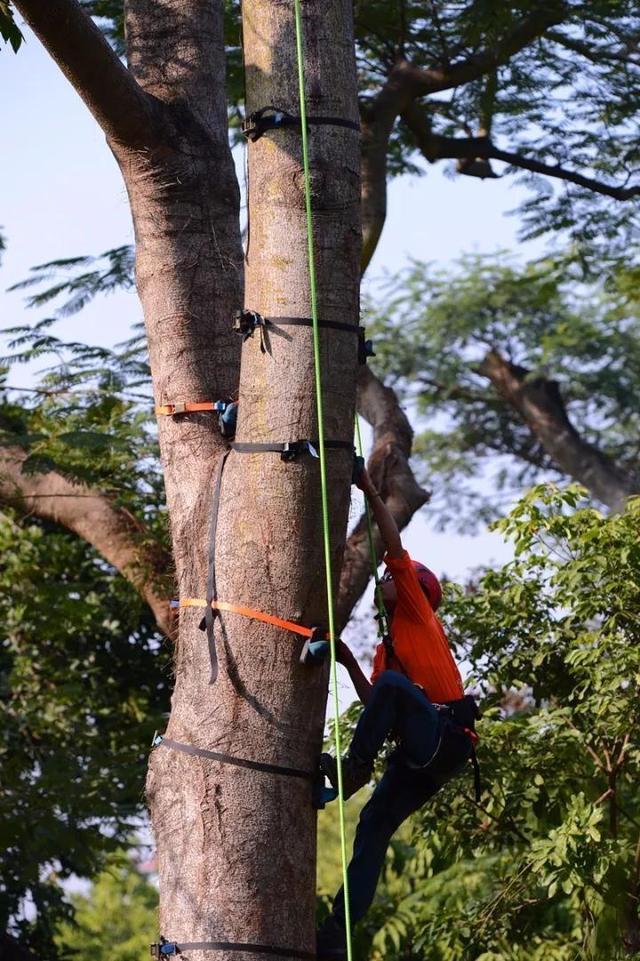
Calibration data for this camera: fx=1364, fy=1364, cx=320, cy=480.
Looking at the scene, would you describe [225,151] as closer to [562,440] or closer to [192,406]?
[192,406]

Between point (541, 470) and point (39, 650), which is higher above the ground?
point (541, 470)

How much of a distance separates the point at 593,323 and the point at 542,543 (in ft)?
52.7

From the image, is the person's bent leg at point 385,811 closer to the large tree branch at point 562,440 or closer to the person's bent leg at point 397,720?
the person's bent leg at point 397,720

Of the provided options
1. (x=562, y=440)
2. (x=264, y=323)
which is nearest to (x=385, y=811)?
(x=264, y=323)

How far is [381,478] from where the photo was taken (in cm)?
782

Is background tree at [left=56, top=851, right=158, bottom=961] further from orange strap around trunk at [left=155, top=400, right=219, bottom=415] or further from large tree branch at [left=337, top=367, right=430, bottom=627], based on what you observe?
orange strap around trunk at [left=155, top=400, right=219, bottom=415]

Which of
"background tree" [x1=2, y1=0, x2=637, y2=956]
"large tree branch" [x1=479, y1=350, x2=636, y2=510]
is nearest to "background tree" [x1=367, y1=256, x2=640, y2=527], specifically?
"large tree branch" [x1=479, y1=350, x2=636, y2=510]

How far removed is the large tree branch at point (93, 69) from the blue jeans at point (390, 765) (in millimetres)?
1937

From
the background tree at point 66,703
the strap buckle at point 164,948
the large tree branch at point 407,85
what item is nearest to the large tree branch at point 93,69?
the strap buckle at point 164,948

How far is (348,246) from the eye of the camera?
3.99 meters

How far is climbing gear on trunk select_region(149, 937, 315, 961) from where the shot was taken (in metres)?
3.49

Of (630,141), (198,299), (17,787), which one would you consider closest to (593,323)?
(630,141)

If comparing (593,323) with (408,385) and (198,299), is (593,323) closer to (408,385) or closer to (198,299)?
(408,385)

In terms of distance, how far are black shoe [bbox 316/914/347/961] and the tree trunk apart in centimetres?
21
